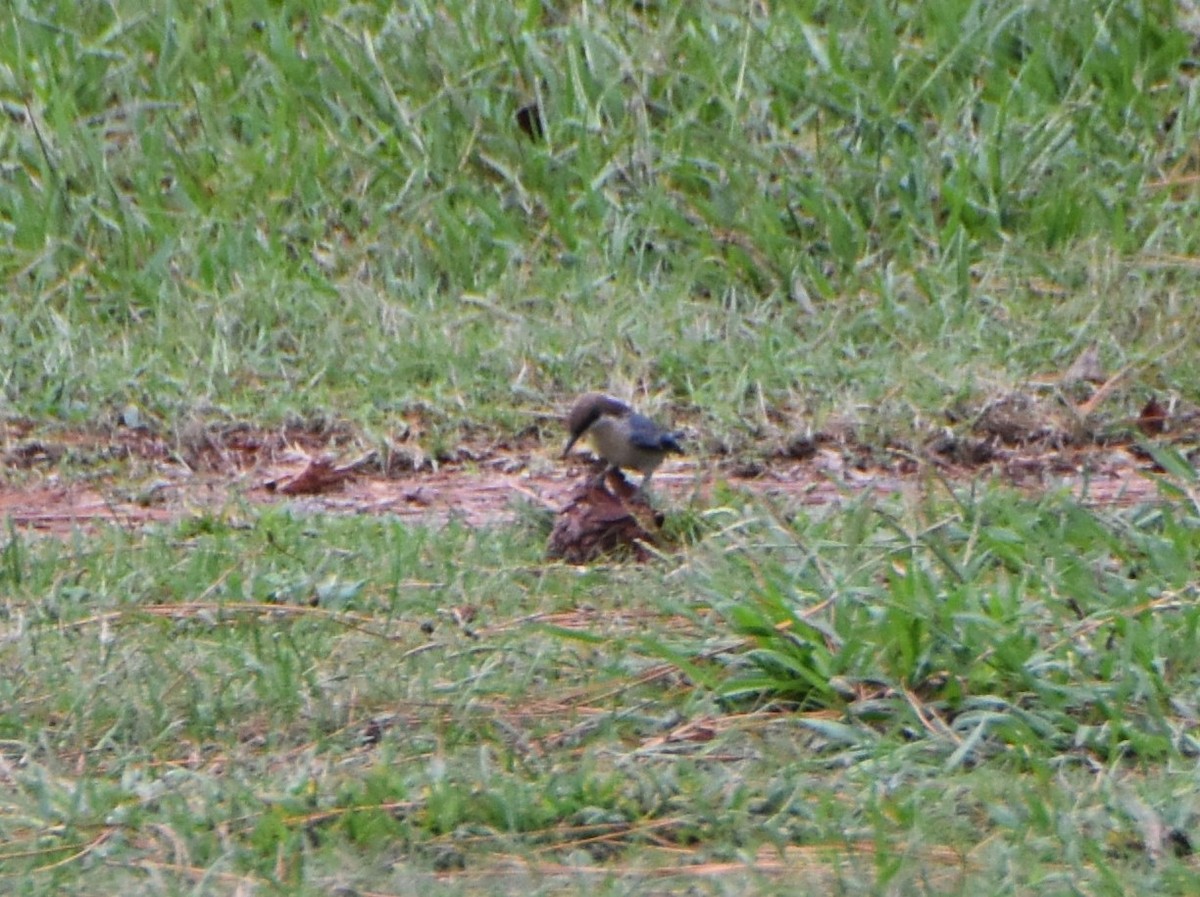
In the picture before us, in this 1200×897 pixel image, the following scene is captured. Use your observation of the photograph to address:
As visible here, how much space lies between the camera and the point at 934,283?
7859 millimetres

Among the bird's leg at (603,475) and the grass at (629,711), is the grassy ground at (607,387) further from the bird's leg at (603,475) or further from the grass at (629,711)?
the bird's leg at (603,475)

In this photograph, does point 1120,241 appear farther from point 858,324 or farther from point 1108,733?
point 1108,733

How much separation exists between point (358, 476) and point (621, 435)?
113 cm

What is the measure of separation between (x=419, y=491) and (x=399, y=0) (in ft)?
11.9

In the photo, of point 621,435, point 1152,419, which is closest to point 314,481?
point 621,435

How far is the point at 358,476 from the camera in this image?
22.1 ft

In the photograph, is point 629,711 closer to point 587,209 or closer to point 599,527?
point 599,527

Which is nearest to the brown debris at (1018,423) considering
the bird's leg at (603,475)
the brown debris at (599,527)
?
the bird's leg at (603,475)

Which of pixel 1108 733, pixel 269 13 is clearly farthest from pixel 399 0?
pixel 1108 733

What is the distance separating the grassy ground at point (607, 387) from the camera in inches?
142

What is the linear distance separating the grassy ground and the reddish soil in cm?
19

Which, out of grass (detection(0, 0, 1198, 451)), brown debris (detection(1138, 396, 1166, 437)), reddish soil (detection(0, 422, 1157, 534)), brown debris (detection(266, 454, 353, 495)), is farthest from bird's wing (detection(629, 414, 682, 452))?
brown debris (detection(1138, 396, 1166, 437))

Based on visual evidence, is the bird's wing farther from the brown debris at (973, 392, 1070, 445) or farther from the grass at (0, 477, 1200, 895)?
the brown debris at (973, 392, 1070, 445)

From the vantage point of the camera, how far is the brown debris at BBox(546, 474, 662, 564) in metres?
5.34
